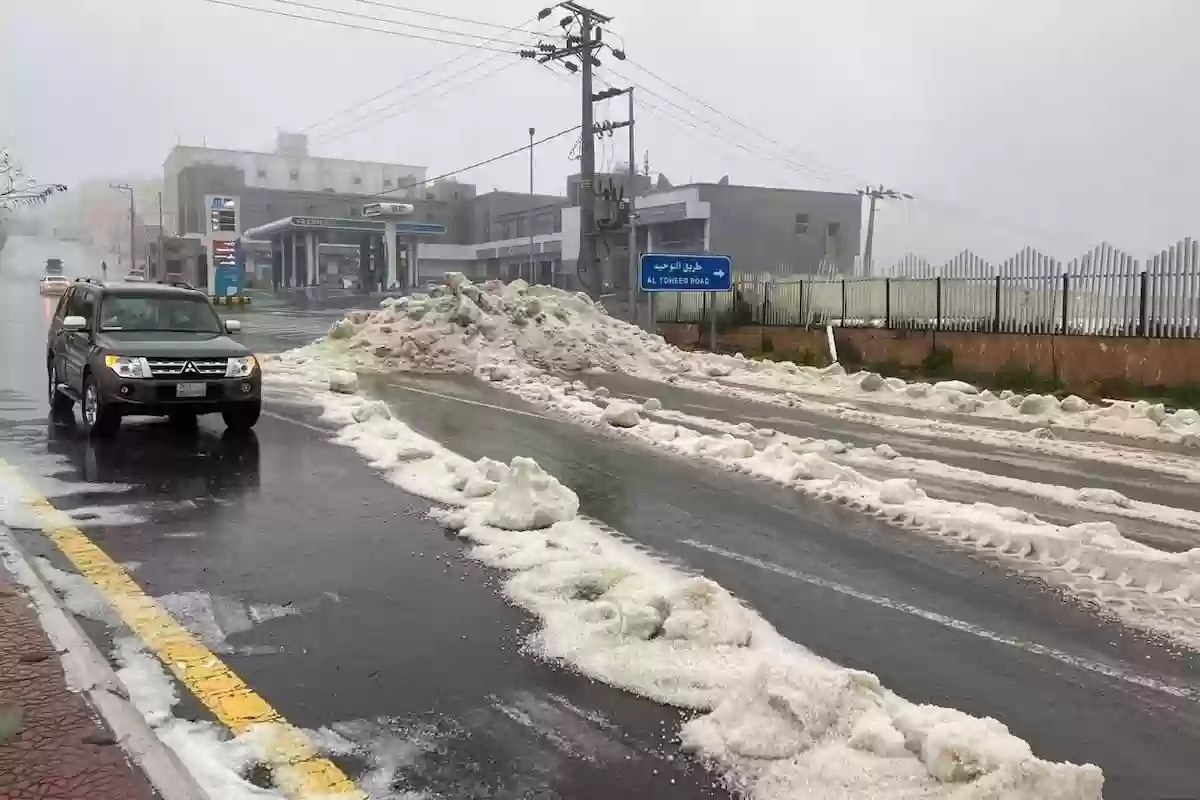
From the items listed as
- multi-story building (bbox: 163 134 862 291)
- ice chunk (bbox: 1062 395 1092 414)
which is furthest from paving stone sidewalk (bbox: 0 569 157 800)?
multi-story building (bbox: 163 134 862 291)

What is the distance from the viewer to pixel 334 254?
74.6m

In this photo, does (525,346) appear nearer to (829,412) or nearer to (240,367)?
(829,412)

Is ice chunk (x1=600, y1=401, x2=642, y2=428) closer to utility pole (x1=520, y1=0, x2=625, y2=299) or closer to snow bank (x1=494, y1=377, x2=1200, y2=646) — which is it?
snow bank (x1=494, y1=377, x2=1200, y2=646)

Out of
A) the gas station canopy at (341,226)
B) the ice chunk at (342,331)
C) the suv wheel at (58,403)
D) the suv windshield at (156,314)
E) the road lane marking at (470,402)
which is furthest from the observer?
the gas station canopy at (341,226)

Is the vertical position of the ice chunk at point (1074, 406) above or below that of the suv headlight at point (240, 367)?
below

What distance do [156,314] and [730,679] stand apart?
946 centimetres

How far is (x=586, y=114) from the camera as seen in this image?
31141mm

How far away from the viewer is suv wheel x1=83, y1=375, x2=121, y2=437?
1044 cm

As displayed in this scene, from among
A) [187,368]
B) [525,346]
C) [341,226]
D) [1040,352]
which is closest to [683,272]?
[525,346]

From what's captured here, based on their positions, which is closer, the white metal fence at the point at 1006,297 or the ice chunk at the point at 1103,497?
the ice chunk at the point at 1103,497

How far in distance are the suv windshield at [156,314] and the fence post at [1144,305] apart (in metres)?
15.6

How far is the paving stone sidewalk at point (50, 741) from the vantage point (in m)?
3.39

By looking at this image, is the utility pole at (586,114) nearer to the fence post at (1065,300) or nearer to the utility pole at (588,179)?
the utility pole at (588,179)

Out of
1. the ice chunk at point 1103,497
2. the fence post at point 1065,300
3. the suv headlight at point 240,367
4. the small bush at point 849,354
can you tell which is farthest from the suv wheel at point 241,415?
the fence post at point 1065,300
